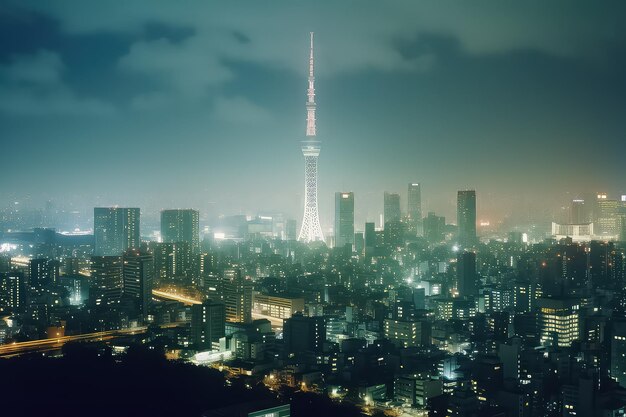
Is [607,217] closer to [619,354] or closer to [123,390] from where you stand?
[619,354]

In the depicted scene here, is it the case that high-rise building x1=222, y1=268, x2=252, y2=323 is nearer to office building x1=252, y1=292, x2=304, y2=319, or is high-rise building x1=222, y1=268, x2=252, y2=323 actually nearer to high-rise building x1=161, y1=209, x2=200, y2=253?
office building x1=252, y1=292, x2=304, y2=319

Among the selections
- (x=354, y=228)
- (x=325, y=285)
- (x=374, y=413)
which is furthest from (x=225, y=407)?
(x=354, y=228)

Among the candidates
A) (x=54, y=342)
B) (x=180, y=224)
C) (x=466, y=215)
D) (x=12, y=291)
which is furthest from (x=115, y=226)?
(x=466, y=215)

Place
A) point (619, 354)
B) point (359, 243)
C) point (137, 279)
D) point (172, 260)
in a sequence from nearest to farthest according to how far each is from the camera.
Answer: point (619, 354)
point (137, 279)
point (172, 260)
point (359, 243)

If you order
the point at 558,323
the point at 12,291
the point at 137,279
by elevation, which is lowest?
the point at 558,323

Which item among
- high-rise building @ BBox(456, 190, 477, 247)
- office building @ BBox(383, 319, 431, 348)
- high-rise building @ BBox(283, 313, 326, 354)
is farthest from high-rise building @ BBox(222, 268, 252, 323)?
high-rise building @ BBox(456, 190, 477, 247)
